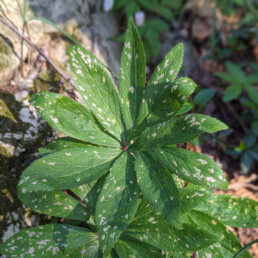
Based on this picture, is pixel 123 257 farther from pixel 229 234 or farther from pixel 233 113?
pixel 233 113

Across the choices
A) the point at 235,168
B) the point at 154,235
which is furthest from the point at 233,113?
the point at 154,235

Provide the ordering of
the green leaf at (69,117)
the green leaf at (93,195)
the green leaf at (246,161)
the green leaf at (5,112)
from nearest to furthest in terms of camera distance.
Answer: the green leaf at (69,117) → the green leaf at (93,195) → the green leaf at (5,112) → the green leaf at (246,161)

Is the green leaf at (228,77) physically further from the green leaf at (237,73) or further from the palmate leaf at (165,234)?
the palmate leaf at (165,234)

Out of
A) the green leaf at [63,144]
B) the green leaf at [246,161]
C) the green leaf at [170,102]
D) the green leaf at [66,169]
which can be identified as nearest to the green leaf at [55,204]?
the green leaf at [66,169]

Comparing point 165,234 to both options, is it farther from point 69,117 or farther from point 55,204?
point 69,117

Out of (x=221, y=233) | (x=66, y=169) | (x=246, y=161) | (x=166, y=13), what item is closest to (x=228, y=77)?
(x=246, y=161)

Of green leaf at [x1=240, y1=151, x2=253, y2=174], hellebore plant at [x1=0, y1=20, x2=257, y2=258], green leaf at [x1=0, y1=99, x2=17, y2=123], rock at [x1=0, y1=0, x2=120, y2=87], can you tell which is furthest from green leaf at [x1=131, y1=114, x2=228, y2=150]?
green leaf at [x1=240, y1=151, x2=253, y2=174]

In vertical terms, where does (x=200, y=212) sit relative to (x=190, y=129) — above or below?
below
